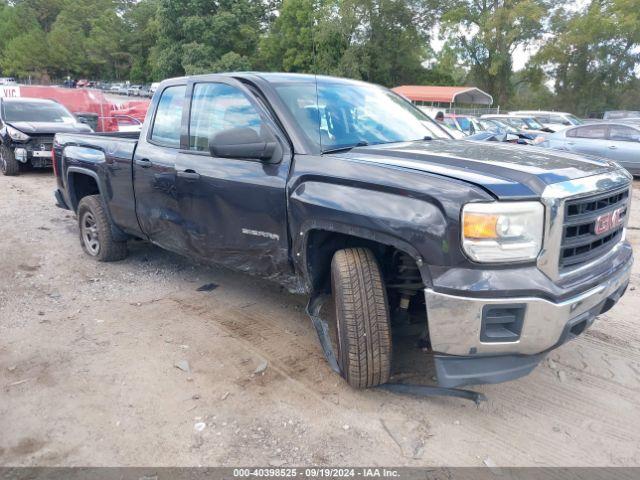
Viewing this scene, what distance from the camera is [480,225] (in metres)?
2.45

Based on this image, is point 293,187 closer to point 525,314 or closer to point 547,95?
point 525,314

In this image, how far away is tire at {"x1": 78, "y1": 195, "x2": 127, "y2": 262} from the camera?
5.29m

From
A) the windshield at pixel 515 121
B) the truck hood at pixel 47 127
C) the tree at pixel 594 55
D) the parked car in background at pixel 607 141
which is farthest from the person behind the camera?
the tree at pixel 594 55

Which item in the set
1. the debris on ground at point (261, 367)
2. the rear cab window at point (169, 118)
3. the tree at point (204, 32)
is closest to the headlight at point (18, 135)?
the rear cab window at point (169, 118)

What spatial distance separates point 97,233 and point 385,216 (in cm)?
375

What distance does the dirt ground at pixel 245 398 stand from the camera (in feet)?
8.71

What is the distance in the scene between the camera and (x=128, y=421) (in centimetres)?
288

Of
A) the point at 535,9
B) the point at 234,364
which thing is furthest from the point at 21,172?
the point at 535,9

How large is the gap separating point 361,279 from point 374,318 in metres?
0.22

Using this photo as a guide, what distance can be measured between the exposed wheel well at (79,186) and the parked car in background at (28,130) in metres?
6.22

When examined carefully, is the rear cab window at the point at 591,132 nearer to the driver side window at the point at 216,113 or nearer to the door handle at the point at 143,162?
the driver side window at the point at 216,113

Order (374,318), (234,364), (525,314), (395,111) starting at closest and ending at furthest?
1. (525,314)
2. (374,318)
3. (234,364)
4. (395,111)

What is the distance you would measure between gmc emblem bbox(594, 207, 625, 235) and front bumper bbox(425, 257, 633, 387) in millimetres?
304

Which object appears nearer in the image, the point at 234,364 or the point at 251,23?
the point at 234,364
